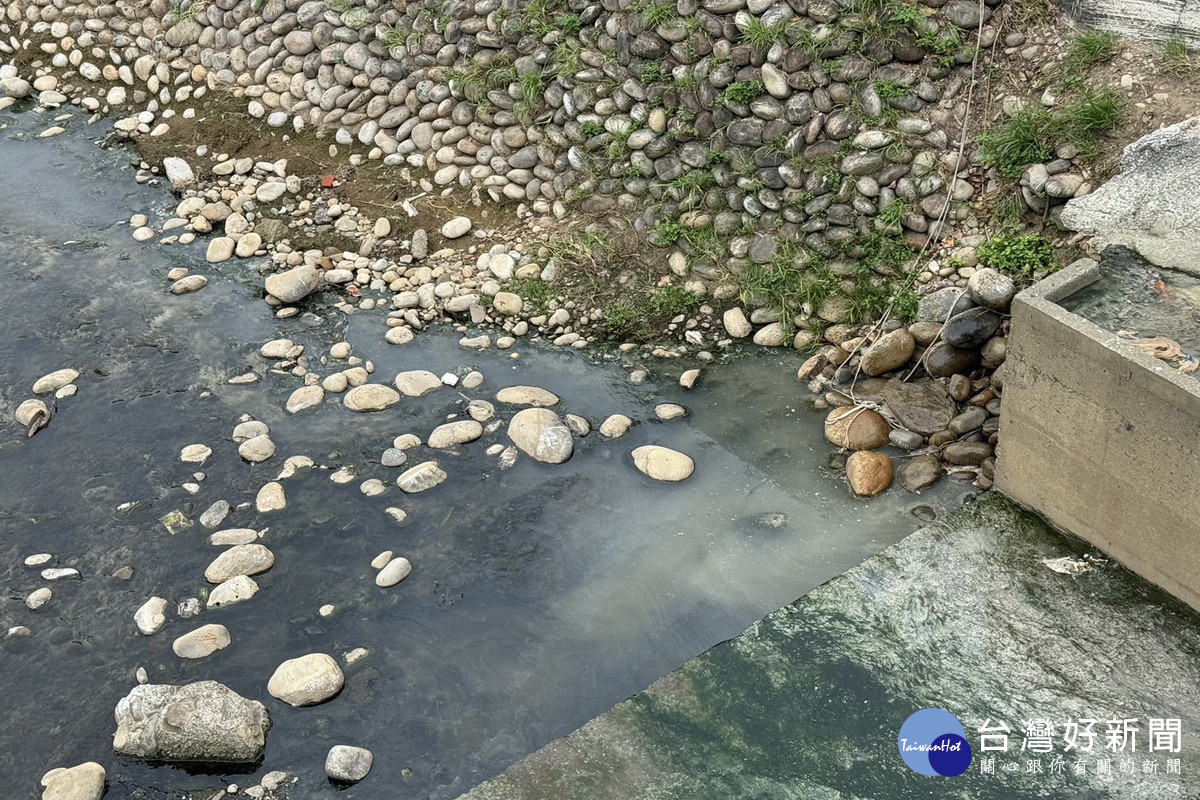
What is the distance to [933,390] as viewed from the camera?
547cm

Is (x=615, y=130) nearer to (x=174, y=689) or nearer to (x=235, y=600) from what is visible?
(x=235, y=600)

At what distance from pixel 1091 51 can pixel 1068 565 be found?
2907 millimetres

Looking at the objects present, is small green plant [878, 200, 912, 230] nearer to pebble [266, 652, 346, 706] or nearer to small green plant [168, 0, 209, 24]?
pebble [266, 652, 346, 706]

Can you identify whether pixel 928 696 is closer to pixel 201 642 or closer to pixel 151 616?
pixel 201 642

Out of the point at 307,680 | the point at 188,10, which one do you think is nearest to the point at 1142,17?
the point at 307,680

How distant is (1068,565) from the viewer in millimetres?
4500

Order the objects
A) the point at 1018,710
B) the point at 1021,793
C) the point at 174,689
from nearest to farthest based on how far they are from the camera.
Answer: the point at 1021,793
the point at 1018,710
the point at 174,689

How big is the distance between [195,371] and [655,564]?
3036mm

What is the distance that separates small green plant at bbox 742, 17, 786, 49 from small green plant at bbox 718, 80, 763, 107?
22cm

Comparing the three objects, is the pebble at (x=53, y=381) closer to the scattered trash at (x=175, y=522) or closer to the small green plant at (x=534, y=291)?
the scattered trash at (x=175, y=522)

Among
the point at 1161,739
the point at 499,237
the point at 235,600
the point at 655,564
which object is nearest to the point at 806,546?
the point at 655,564

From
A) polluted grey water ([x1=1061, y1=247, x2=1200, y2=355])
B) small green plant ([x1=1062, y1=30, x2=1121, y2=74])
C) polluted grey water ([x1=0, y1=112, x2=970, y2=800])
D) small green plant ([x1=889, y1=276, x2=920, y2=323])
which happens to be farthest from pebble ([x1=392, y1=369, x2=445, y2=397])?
small green plant ([x1=1062, y1=30, x2=1121, y2=74])

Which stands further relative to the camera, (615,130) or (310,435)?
(615,130)

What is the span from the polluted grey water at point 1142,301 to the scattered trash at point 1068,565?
970 mm
